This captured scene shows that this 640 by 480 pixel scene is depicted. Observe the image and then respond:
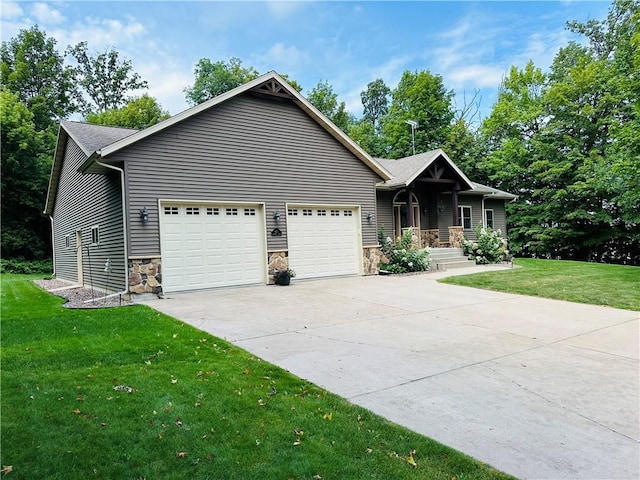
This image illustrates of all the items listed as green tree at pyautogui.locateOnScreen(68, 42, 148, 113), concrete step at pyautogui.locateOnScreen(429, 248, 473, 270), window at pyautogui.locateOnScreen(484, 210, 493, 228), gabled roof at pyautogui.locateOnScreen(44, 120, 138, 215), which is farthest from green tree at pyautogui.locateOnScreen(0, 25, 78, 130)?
Answer: window at pyautogui.locateOnScreen(484, 210, 493, 228)

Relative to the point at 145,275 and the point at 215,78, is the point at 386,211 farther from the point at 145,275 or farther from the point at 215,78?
the point at 215,78

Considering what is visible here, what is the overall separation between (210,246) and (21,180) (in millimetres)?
19521

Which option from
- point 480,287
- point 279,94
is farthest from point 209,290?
point 480,287

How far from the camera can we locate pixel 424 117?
98.3 ft

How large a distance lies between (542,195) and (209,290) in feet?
66.0

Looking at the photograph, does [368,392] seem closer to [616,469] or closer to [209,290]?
[616,469]

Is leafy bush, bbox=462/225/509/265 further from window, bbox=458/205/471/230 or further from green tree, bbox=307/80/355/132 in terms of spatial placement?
green tree, bbox=307/80/355/132

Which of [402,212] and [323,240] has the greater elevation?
[402,212]

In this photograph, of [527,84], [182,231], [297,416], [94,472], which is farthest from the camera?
[527,84]

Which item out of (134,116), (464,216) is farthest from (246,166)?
(134,116)

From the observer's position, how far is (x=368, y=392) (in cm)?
369

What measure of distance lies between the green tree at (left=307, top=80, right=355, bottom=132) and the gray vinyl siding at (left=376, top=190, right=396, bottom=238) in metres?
18.2

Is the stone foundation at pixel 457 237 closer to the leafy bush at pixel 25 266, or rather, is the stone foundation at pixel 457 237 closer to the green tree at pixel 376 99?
the leafy bush at pixel 25 266

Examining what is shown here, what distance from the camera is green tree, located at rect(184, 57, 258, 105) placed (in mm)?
32938
